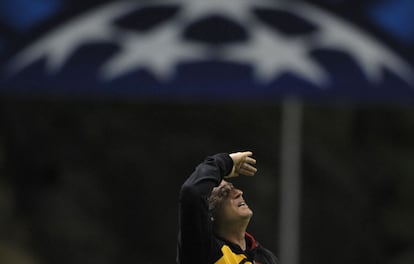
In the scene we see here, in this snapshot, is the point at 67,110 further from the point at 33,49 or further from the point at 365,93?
the point at 365,93

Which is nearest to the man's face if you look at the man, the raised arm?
the man

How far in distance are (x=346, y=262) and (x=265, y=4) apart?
5.06m

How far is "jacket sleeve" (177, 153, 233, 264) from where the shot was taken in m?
4.95

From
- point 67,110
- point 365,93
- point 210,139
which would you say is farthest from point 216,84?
point 67,110

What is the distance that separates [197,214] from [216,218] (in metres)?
0.42

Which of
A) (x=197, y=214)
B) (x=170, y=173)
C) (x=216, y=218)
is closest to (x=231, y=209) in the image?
(x=216, y=218)

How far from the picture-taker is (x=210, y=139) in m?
15.3

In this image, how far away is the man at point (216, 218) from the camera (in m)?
4.97

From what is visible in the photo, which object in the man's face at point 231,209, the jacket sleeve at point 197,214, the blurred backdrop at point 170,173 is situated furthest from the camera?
the blurred backdrop at point 170,173

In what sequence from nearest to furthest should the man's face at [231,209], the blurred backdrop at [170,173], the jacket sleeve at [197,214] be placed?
the jacket sleeve at [197,214]
the man's face at [231,209]
the blurred backdrop at [170,173]

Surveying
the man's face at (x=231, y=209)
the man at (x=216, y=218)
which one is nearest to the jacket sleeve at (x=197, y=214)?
the man at (x=216, y=218)

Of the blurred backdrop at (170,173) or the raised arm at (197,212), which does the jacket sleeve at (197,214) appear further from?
the blurred backdrop at (170,173)

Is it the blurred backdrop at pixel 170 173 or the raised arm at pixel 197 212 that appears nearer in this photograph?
the raised arm at pixel 197 212

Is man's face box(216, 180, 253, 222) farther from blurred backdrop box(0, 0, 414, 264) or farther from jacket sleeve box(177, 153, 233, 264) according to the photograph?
blurred backdrop box(0, 0, 414, 264)
